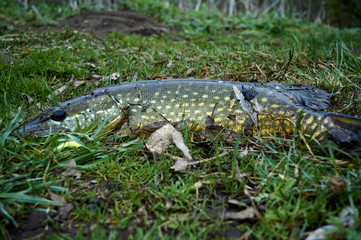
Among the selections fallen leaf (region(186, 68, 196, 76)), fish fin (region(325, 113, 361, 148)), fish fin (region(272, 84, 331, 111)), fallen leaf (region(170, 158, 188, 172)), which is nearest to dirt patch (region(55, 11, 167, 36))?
fallen leaf (region(186, 68, 196, 76))

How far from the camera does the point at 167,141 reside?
9.78 ft

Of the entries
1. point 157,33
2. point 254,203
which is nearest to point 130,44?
point 157,33

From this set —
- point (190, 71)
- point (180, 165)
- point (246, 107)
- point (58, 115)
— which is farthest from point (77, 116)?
point (190, 71)

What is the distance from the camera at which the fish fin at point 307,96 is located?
330 cm

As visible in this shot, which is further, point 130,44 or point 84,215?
point 130,44

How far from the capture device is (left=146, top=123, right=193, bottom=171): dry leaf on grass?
8.99 ft

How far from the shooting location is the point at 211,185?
2.43 metres

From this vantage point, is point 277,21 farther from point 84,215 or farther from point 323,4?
point 84,215

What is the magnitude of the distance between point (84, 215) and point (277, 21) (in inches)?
345

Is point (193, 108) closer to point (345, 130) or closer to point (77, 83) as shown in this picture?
point (345, 130)

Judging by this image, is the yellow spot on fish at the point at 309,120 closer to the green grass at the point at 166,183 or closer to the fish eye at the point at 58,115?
the green grass at the point at 166,183

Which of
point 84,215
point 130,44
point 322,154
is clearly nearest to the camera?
point 84,215

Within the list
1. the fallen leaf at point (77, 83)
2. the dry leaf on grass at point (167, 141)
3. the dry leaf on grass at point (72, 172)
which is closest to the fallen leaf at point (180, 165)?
the dry leaf on grass at point (167, 141)

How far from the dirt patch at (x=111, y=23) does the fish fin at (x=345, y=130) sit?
6.44 meters
